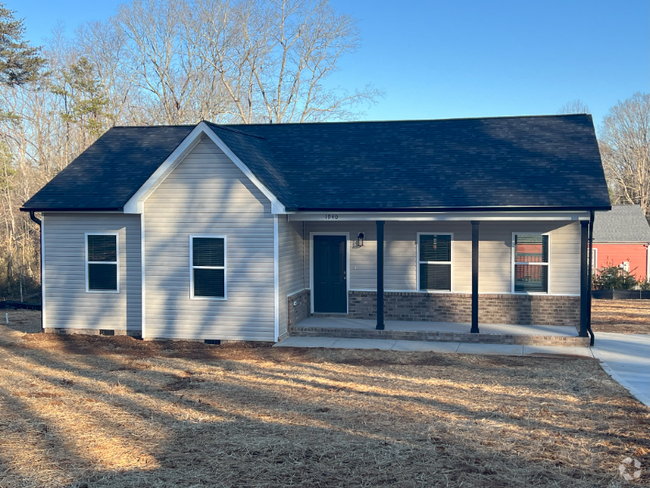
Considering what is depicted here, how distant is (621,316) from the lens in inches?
764

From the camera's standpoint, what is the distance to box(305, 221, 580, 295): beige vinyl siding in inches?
604

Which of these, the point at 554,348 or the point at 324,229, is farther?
the point at 324,229

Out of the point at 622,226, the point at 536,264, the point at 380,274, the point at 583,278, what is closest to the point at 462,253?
the point at 536,264

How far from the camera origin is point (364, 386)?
1044 cm

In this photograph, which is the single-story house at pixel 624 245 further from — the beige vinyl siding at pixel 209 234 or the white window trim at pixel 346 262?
the beige vinyl siding at pixel 209 234

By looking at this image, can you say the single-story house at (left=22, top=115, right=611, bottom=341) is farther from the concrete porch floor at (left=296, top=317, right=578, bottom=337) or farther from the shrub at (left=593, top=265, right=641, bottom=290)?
the shrub at (left=593, top=265, right=641, bottom=290)

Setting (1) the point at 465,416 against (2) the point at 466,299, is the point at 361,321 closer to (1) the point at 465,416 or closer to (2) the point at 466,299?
(2) the point at 466,299

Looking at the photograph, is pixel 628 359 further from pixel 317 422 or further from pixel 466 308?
pixel 317 422

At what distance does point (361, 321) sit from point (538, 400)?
6885 millimetres

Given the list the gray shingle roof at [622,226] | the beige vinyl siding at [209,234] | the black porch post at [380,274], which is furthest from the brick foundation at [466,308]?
the gray shingle roof at [622,226]

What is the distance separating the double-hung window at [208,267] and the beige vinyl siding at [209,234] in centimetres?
12

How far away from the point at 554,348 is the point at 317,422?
7392mm

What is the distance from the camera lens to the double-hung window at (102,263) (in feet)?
50.6

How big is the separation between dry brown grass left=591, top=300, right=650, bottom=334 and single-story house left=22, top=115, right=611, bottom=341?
222cm
